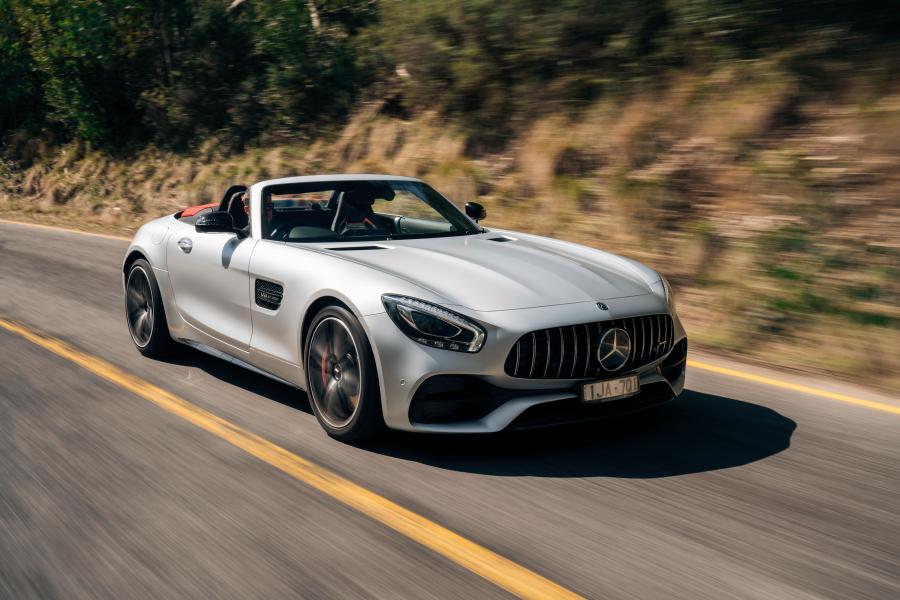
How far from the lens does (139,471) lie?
173 inches

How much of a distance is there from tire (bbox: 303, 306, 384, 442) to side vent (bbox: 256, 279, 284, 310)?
390 mm

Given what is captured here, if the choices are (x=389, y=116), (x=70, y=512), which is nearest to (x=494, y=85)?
(x=389, y=116)

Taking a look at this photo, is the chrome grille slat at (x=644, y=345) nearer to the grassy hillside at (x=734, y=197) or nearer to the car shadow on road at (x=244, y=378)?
the car shadow on road at (x=244, y=378)

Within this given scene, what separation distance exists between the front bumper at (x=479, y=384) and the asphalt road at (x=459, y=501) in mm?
211

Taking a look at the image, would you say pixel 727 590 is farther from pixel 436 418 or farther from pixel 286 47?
pixel 286 47

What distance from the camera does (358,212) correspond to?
19.5 feet

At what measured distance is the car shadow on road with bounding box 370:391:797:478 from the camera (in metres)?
4.33

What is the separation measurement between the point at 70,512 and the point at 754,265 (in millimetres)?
5751

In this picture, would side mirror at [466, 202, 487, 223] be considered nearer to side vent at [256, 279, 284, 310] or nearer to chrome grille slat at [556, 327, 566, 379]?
side vent at [256, 279, 284, 310]

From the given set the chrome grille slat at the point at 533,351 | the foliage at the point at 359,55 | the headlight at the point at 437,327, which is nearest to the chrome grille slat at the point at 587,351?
the chrome grille slat at the point at 533,351

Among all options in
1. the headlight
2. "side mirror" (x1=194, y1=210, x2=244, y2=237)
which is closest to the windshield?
"side mirror" (x1=194, y1=210, x2=244, y2=237)

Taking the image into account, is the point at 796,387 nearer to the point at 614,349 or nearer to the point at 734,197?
the point at 614,349

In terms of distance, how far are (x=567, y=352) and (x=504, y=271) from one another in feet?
2.23

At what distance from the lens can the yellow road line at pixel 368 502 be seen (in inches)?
127
